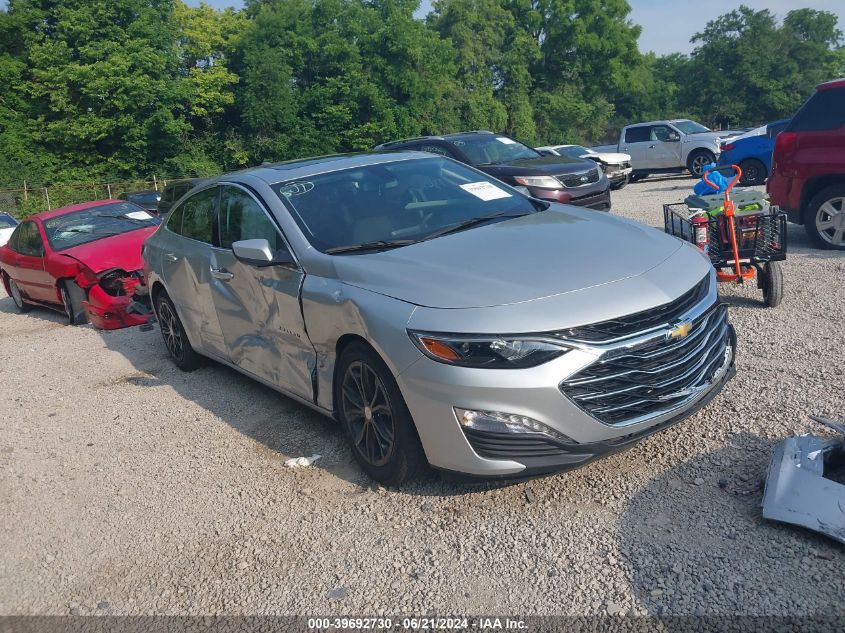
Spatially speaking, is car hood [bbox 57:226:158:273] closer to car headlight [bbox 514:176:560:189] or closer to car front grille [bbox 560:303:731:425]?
car headlight [bbox 514:176:560:189]

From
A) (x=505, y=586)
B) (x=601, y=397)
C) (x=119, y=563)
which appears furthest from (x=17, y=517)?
(x=601, y=397)

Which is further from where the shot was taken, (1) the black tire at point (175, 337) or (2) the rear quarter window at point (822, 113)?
(2) the rear quarter window at point (822, 113)

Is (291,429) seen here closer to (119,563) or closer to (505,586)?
(119,563)

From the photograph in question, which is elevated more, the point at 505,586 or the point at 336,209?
the point at 336,209

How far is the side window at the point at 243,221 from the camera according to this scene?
186 inches

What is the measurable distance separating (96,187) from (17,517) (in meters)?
34.5

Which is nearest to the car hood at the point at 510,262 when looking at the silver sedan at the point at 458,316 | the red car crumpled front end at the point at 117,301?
the silver sedan at the point at 458,316

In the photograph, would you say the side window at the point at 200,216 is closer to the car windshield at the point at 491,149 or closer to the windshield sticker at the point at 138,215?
the windshield sticker at the point at 138,215

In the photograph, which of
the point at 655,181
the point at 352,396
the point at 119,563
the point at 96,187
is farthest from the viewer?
the point at 96,187

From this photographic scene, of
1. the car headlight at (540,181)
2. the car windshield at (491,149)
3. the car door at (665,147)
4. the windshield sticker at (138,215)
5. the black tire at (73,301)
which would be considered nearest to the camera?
the black tire at (73,301)

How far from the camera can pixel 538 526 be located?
352 centimetres

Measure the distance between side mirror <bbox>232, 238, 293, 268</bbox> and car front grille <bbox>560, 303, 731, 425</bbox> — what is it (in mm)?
1939

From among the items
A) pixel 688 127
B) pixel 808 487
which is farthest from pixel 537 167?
pixel 688 127

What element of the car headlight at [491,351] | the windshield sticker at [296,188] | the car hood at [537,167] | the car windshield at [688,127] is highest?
the windshield sticker at [296,188]
